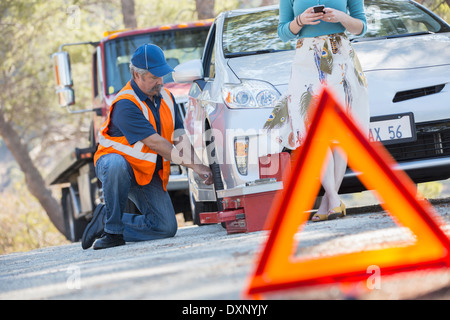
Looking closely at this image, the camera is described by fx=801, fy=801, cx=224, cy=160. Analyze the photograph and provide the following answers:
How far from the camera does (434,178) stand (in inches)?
235

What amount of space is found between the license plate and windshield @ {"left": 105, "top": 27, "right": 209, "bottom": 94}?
4480 mm

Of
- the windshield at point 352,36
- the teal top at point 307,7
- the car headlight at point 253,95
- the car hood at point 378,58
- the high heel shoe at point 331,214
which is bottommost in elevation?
the high heel shoe at point 331,214

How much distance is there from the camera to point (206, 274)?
3.29 meters

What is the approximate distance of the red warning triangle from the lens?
3.05 metres

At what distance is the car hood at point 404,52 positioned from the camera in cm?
571

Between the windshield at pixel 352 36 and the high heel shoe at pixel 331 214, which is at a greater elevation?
the windshield at pixel 352 36

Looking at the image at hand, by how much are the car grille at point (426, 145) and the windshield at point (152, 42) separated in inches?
178

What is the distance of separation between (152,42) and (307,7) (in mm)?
4941

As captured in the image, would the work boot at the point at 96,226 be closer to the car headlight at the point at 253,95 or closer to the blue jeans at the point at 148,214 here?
the blue jeans at the point at 148,214

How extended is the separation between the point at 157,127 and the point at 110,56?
397 centimetres

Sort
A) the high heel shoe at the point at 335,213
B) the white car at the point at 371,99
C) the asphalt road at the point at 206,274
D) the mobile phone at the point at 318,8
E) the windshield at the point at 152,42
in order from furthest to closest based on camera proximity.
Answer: the windshield at the point at 152,42
the white car at the point at 371,99
the high heel shoe at the point at 335,213
the mobile phone at the point at 318,8
the asphalt road at the point at 206,274

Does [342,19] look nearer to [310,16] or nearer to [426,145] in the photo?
[310,16]

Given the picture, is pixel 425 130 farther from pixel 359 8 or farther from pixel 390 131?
pixel 359 8

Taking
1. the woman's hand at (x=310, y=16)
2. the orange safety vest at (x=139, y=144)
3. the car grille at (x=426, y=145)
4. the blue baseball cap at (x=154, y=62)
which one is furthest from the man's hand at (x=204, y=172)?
the woman's hand at (x=310, y=16)
